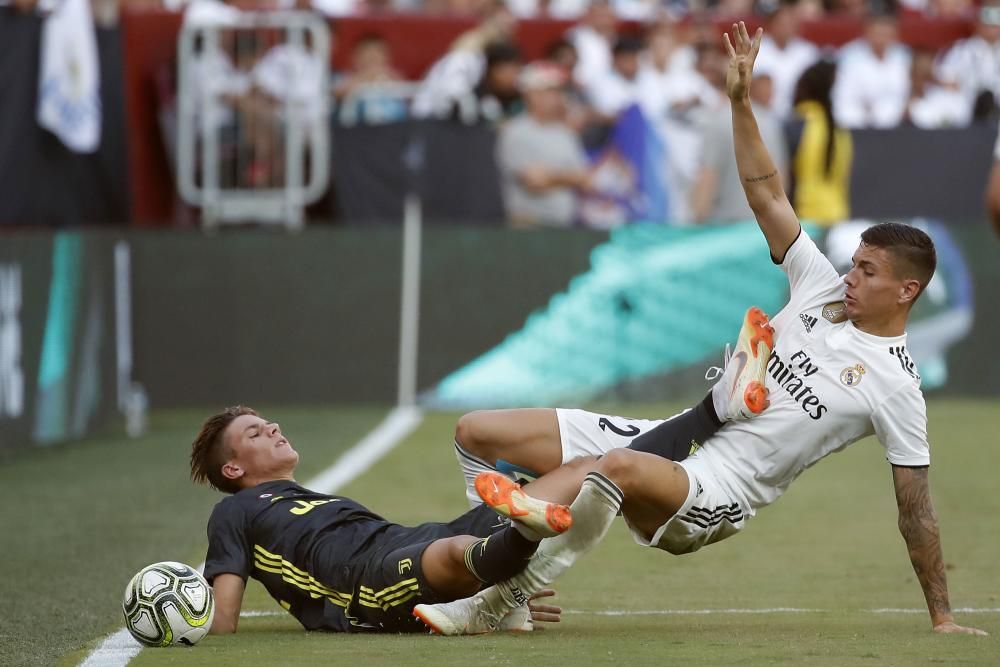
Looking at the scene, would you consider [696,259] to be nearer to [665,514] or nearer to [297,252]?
[297,252]

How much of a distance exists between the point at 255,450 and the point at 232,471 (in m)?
0.12

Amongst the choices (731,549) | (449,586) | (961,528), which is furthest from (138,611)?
(961,528)

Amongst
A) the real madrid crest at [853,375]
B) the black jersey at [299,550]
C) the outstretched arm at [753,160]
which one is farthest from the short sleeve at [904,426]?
the black jersey at [299,550]

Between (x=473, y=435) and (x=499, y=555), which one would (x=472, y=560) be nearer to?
(x=499, y=555)

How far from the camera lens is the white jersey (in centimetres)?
620

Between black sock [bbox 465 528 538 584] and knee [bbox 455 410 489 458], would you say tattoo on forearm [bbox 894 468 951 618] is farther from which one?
knee [bbox 455 410 489 458]

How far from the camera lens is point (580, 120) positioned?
53.7 ft

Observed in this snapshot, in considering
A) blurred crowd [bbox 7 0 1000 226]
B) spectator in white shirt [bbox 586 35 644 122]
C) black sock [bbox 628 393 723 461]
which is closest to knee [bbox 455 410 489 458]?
black sock [bbox 628 393 723 461]

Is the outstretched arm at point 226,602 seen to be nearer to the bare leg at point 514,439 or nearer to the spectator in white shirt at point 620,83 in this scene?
the bare leg at point 514,439

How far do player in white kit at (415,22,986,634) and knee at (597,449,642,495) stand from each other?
0.06ft

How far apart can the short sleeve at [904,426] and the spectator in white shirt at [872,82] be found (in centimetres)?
1212

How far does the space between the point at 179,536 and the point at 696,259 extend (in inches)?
312

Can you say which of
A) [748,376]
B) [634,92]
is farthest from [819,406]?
[634,92]

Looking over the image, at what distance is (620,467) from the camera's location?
585 cm
